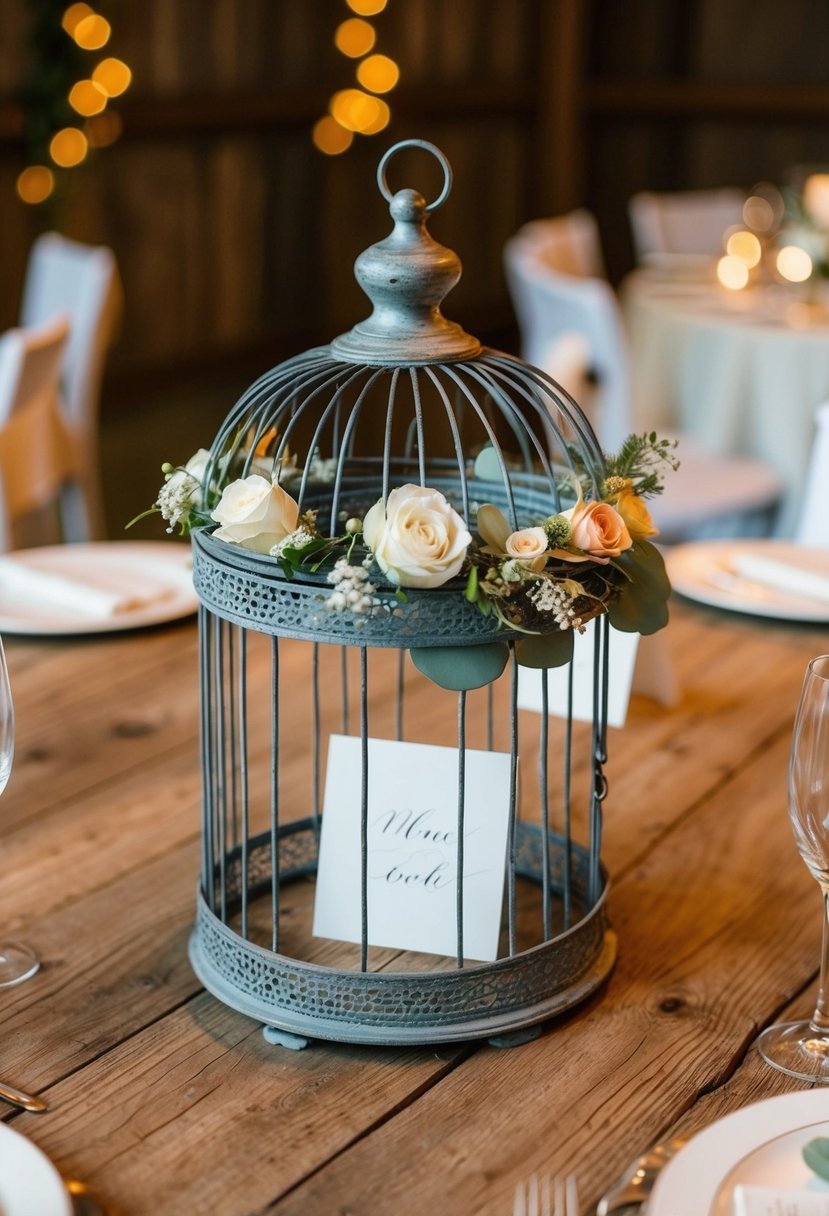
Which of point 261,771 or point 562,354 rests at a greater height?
point 562,354

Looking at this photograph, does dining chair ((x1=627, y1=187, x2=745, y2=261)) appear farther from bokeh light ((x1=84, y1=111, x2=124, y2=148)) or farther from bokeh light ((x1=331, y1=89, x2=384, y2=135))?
bokeh light ((x1=84, y1=111, x2=124, y2=148))

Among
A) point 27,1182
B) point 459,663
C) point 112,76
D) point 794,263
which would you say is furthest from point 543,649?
point 112,76

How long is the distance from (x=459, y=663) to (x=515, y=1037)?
0.91 ft

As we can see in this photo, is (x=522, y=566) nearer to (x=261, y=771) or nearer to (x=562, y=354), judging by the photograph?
(x=261, y=771)

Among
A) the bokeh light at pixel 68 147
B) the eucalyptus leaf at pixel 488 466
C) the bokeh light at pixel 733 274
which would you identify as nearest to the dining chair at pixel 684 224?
the bokeh light at pixel 733 274

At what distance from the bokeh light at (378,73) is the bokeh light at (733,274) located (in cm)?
240

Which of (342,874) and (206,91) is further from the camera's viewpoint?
(206,91)

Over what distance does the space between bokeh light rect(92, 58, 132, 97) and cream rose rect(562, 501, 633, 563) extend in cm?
435

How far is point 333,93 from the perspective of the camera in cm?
578

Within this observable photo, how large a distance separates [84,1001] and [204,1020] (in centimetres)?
10

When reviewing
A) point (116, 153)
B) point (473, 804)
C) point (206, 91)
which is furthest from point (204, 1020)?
point (206, 91)

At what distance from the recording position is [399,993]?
98 cm

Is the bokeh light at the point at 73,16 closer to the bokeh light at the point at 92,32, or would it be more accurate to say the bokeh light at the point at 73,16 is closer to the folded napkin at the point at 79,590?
the bokeh light at the point at 92,32

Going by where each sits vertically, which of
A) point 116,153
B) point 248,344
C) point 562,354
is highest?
point 116,153
